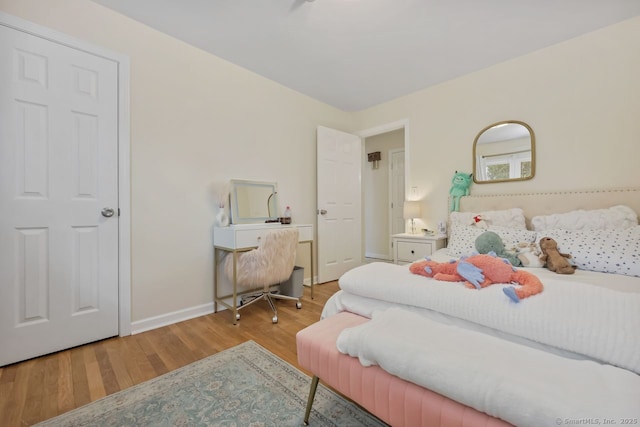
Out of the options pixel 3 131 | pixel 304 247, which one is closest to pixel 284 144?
pixel 304 247

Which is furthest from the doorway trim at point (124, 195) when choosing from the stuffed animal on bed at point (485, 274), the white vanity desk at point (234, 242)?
the stuffed animal on bed at point (485, 274)

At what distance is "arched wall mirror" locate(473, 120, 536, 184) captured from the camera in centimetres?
267

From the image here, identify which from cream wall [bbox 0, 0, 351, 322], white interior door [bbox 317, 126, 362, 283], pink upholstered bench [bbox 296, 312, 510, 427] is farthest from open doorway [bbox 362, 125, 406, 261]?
pink upholstered bench [bbox 296, 312, 510, 427]

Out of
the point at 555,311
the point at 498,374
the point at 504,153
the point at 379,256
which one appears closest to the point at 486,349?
the point at 498,374

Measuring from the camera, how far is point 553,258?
6.09 feet

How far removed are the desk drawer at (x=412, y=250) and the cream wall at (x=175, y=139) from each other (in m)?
1.78

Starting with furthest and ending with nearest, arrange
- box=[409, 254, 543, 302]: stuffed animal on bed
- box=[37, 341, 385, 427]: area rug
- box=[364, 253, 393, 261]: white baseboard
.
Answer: box=[364, 253, 393, 261]: white baseboard → box=[37, 341, 385, 427]: area rug → box=[409, 254, 543, 302]: stuffed animal on bed

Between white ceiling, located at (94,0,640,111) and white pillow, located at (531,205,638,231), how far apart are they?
156cm

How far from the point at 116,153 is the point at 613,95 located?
4.10 m

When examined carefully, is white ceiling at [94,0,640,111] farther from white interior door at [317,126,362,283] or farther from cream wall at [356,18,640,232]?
white interior door at [317,126,362,283]

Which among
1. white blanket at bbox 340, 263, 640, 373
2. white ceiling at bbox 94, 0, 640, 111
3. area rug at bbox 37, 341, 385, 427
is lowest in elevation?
area rug at bbox 37, 341, 385, 427

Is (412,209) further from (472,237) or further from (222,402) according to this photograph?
(222,402)

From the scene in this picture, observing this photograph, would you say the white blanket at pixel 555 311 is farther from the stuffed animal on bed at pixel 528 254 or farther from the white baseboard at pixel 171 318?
the white baseboard at pixel 171 318

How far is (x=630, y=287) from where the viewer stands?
4.74ft
